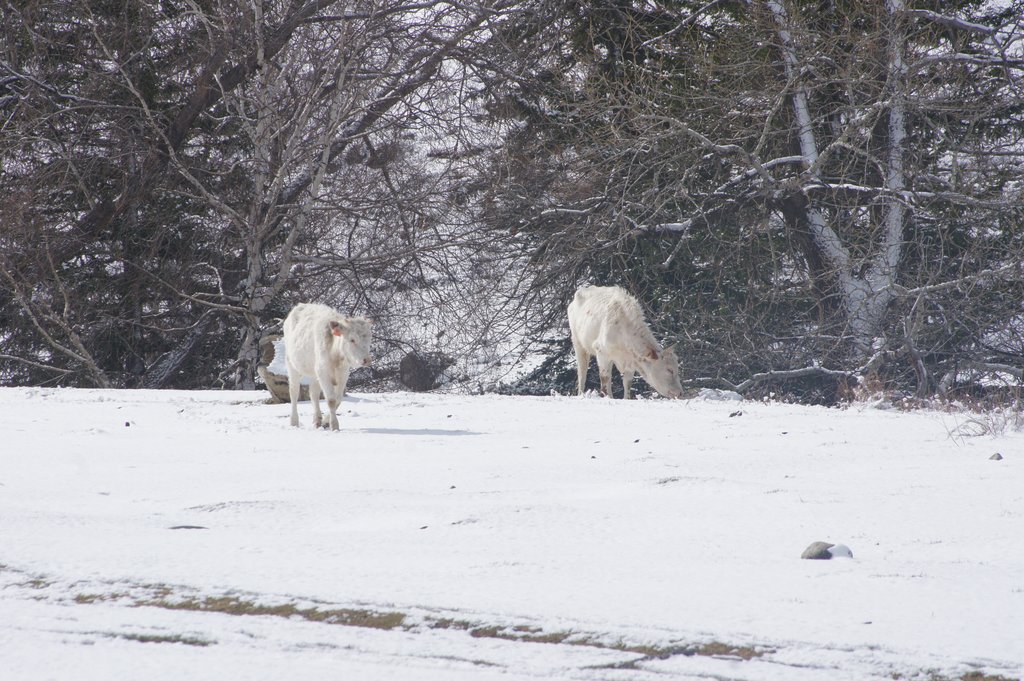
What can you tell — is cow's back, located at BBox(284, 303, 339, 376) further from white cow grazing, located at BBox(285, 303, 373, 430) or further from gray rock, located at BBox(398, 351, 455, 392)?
gray rock, located at BBox(398, 351, 455, 392)

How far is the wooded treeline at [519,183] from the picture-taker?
70.0ft

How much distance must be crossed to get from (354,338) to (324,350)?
582 mm

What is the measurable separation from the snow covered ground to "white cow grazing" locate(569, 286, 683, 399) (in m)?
7.56

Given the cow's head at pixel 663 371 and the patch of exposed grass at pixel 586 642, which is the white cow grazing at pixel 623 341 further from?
the patch of exposed grass at pixel 586 642

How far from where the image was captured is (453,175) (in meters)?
27.6

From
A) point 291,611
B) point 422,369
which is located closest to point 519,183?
point 422,369

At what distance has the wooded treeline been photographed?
2133 cm

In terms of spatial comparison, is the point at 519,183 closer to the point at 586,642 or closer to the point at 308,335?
the point at 308,335

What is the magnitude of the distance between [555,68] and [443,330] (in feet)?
22.3

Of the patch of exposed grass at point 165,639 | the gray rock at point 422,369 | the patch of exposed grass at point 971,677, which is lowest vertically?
the patch of exposed grass at point 971,677

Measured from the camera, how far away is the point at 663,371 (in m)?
18.0

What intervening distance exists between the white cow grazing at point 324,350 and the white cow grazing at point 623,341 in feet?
20.4

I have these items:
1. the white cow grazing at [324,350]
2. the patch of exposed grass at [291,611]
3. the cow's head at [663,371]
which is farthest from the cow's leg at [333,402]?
the cow's head at [663,371]

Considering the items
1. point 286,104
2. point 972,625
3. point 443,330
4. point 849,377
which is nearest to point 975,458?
point 972,625
